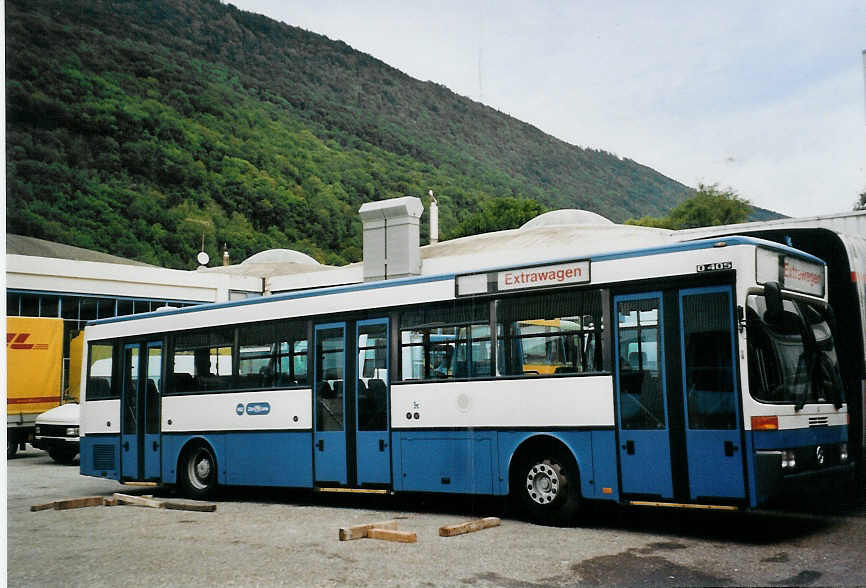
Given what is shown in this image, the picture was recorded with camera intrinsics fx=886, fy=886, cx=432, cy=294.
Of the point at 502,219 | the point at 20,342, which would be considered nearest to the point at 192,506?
the point at 20,342

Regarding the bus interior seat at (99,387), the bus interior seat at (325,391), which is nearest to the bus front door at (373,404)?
the bus interior seat at (325,391)

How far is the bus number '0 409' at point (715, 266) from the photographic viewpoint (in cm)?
851

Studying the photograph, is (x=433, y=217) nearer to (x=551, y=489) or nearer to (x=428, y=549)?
(x=551, y=489)

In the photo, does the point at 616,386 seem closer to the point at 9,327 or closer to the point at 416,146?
→ the point at 9,327

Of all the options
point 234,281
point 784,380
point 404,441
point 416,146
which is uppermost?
point 416,146

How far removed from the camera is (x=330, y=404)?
1178 cm

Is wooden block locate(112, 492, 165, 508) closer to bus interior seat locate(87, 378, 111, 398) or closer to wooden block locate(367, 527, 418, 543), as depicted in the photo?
bus interior seat locate(87, 378, 111, 398)

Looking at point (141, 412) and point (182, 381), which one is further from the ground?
point (182, 381)

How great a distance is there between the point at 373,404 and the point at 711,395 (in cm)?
451

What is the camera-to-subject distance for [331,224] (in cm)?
3497

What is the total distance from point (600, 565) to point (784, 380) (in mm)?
2729

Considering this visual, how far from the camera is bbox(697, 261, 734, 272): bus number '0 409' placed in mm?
8508

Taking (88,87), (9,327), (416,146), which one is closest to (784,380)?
(9,327)

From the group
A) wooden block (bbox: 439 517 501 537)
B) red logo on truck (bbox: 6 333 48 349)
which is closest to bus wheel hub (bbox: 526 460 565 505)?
wooden block (bbox: 439 517 501 537)
